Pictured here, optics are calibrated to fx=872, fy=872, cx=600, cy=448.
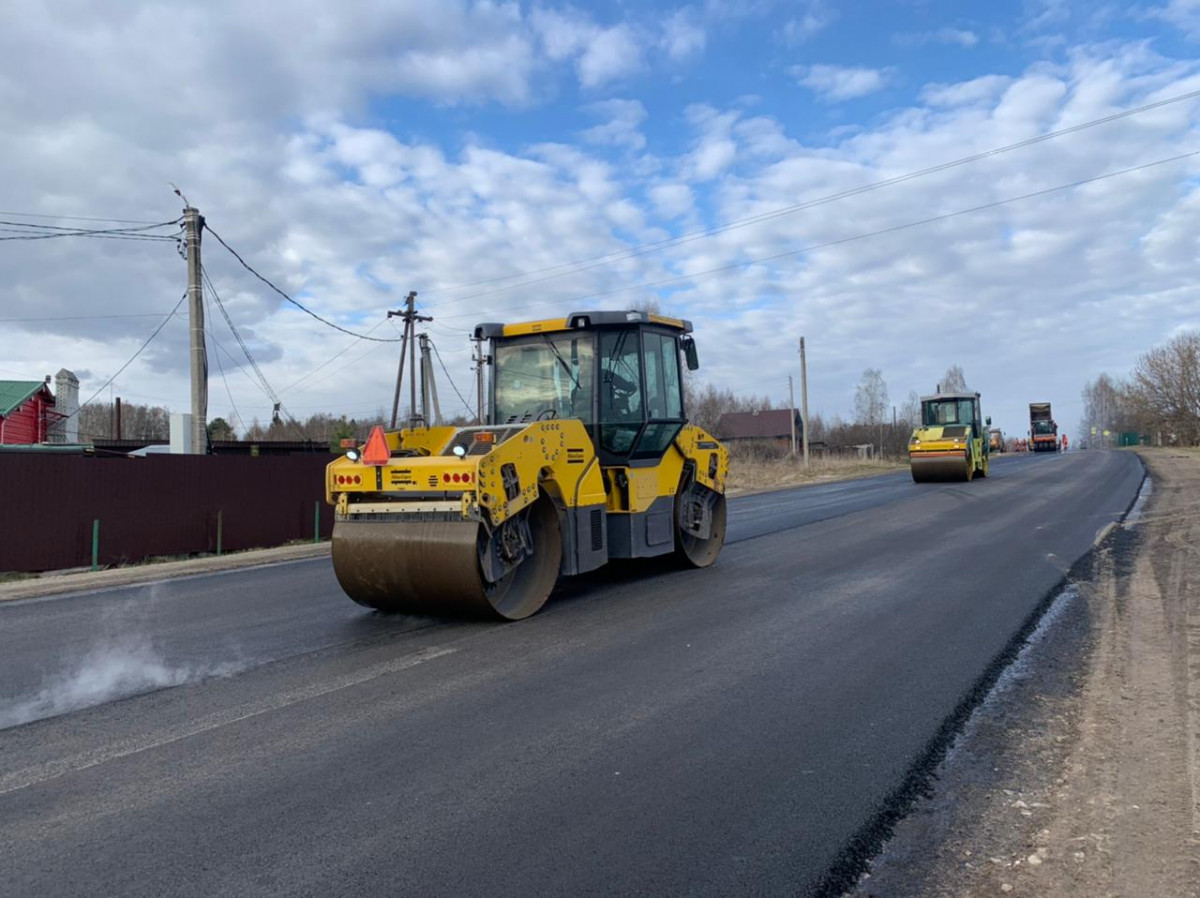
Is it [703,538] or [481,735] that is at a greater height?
[703,538]

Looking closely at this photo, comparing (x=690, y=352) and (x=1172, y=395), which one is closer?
(x=690, y=352)

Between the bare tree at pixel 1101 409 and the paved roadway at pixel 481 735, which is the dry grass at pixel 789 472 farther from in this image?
the bare tree at pixel 1101 409

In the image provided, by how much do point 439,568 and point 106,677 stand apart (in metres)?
2.35

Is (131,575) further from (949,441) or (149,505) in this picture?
(949,441)

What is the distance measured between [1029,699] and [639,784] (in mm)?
2653

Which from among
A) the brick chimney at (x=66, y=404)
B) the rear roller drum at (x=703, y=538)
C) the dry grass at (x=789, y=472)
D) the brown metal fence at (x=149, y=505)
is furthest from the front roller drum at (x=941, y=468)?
the brick chimney at (x=66, y=404)

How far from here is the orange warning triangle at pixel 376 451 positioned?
727 cm

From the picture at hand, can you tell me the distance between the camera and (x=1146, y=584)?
28.4 feet

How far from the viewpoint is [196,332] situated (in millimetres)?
17781

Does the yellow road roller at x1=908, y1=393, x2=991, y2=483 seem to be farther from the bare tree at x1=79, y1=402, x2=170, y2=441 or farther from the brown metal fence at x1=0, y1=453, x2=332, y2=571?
the bare tree at x1=79, y1=402, x2=170, y2=441

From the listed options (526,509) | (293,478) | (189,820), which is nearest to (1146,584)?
(526,509)

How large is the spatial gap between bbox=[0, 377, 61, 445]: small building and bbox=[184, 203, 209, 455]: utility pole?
19.1 metres

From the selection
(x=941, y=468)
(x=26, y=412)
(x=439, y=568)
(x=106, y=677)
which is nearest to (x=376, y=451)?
(x=439, y=568)

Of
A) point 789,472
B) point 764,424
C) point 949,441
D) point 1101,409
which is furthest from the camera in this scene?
point 1101,409
